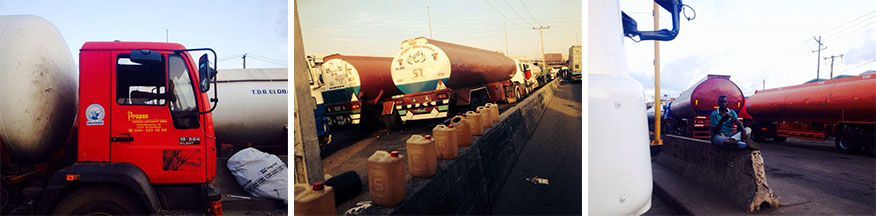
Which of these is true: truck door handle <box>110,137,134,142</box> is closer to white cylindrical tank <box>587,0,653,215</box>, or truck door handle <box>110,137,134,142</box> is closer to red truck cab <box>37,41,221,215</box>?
red truck cab <box>37,41,221,215</box>

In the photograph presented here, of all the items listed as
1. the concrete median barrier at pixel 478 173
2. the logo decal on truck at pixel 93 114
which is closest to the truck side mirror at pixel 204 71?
the logo decal on truck at pixel 93 114

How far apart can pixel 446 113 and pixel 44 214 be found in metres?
2.83

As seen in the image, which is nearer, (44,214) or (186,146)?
(44,214)

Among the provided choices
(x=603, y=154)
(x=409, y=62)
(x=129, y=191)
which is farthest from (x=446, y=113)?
(x=129, y=191)

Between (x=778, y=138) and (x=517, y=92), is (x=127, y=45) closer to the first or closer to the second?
(x=517, y=92)

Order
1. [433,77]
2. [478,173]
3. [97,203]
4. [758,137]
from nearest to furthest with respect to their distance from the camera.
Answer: [97,203] → [433,77] → [478,173] → [758,137]

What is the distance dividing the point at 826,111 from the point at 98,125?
1113cm

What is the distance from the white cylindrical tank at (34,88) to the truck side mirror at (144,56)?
531 mm

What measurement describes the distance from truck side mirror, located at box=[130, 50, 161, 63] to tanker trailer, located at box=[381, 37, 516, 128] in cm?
160

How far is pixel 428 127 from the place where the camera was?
3428 mm

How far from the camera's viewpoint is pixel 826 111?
7.55 meters

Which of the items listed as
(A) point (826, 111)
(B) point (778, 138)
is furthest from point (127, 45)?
(B) point (778, 138)

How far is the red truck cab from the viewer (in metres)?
2.55

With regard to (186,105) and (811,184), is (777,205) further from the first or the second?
(186,105)
